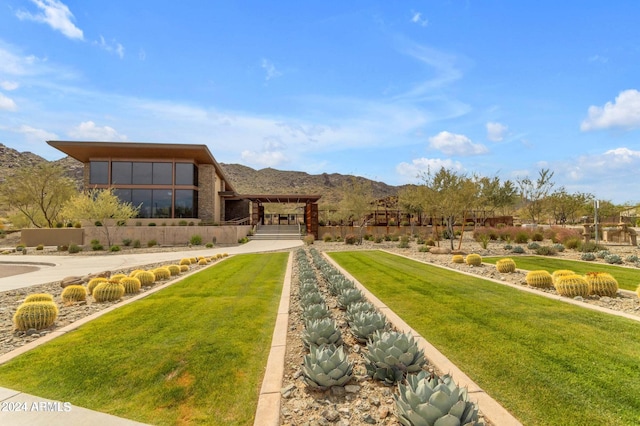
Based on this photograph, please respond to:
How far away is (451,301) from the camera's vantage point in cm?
685

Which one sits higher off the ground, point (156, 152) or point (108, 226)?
point (156, 152)

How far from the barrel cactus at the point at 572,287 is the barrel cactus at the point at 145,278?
11442 mm

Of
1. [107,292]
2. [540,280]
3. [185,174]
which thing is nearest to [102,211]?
[185,174]

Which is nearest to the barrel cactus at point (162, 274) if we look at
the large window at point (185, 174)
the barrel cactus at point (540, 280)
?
the barrel cactus at point (540, 280)

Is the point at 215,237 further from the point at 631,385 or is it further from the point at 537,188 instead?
the point at 537,188

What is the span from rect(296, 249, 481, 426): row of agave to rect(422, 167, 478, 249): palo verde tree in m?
14.9

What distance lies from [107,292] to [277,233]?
28586 millimetres

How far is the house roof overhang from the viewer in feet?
98.1

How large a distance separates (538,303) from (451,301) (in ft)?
5.65

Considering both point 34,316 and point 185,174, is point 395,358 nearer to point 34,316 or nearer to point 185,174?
point 34,316

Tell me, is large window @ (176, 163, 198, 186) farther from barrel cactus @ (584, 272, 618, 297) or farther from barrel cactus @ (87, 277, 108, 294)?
barrel cactus @ (584, 272, 618, 297)

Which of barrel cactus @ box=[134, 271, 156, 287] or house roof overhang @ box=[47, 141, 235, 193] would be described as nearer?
barrel cactus @ box=[134, 271, 156, 287]

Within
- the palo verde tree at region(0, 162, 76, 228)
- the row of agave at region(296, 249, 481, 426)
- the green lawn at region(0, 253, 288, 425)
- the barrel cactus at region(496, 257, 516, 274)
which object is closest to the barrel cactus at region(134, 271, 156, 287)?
the green lawn at region(0, 253, 288, 425)

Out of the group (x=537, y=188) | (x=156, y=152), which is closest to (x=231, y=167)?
(x=156, y=152)
